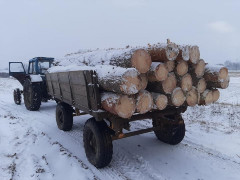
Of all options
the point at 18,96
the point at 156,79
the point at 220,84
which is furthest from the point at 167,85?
the point at 18,96

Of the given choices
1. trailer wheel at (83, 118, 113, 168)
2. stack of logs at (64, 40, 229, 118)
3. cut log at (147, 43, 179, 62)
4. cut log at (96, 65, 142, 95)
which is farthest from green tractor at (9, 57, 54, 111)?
cut log at (147, 43, 179, 62)

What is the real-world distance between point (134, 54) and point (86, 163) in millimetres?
2251

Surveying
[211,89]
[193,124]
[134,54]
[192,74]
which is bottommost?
[193,124]

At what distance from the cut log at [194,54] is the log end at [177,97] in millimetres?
513

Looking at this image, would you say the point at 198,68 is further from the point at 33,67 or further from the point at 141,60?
the point at 33,67

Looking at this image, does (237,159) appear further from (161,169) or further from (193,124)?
(193,124)

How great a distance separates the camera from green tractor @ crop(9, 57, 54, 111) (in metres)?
9.79

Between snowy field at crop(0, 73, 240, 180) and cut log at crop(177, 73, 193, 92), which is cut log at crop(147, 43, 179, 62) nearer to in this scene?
cut log at crop(177, 73, 193, 92)

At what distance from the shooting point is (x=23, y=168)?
4.23m

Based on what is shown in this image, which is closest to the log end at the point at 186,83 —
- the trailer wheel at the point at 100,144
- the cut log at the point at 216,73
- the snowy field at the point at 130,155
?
the cut log at the point at 216,73

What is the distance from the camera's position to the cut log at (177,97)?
3840 millimetres

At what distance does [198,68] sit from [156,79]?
87 centimetres

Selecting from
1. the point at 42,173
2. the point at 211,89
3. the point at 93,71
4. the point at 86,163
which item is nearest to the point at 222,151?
the point at 211,89

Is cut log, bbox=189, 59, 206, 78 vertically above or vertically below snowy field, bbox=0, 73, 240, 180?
above
